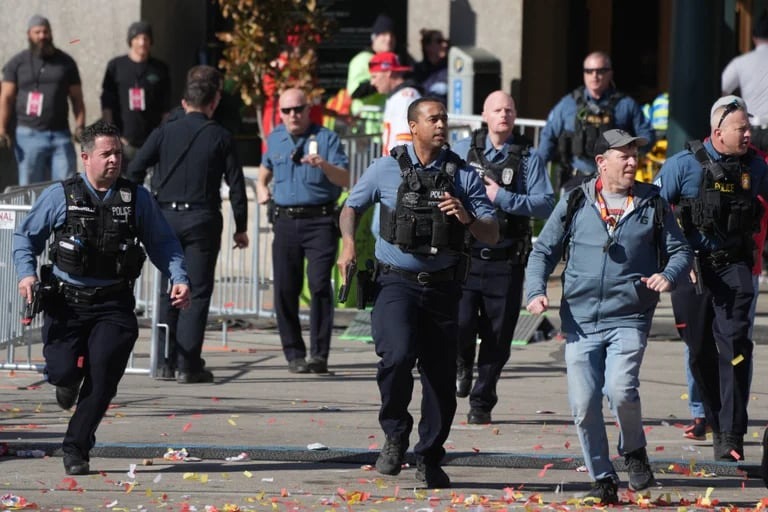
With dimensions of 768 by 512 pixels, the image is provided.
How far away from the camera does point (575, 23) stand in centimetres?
2153

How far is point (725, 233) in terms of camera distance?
923 centimetres

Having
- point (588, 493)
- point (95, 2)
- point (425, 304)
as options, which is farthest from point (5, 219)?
point (95, 2)

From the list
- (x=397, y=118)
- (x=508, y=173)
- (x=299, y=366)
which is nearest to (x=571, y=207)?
(x=508, y=173)

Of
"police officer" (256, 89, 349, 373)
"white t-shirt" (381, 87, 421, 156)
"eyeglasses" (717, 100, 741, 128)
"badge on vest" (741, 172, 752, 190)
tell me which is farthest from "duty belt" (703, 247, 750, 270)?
"white t-shirt" (381, 87, 421, 156)

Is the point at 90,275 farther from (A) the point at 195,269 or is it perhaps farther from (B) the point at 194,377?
(B) the point at 194,377

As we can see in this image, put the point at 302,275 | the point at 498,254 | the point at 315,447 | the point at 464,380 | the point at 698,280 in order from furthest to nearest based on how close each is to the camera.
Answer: the point at 302,275 < the point at 464,380 < the point at 498,254 < the point at 315,447 < the point at 698,280

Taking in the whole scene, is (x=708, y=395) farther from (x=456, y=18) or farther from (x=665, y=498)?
(x=456, y=18)

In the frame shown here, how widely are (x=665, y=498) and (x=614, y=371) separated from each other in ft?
2.09

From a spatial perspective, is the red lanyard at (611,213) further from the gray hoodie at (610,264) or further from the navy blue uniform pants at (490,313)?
the navy blue uniform pants at (490,313)

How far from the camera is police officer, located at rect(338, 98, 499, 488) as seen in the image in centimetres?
850

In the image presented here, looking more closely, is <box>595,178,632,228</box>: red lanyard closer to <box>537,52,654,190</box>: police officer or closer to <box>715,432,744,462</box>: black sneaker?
<box>715,432,744,462</box>: black sneaker

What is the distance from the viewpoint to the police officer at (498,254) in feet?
33.9

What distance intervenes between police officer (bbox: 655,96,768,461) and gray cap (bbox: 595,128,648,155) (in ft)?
3.75

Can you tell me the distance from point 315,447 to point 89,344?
4.19ft
